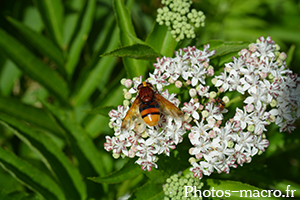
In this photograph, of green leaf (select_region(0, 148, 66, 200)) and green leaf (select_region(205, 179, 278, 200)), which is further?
green leaf (select_region(0, 148, 66, 200))

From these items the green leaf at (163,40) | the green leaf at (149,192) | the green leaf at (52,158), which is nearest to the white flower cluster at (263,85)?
the green leaf at (163,40)

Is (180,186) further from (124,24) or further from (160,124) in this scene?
(124,24)

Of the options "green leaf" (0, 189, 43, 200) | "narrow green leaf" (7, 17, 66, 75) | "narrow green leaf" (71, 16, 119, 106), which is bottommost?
"green leaf" (0, 189, 43, 200)

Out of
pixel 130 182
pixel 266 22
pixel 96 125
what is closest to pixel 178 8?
pixel 96 125

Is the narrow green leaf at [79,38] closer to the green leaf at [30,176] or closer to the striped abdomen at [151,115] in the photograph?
the green leaf at [30,176]

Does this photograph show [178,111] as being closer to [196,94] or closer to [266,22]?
[196,94]

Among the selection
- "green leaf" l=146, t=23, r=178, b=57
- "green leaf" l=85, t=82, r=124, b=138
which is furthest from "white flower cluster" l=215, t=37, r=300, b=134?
"green leaf" l=85, t=82, r=124, b=138

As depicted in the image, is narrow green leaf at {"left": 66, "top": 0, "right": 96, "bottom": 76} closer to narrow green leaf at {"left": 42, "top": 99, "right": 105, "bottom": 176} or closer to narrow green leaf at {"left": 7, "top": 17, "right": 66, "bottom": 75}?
narrow green leaf at {"left": 7, "top": 17, "right": 66, "bottom": 75}
